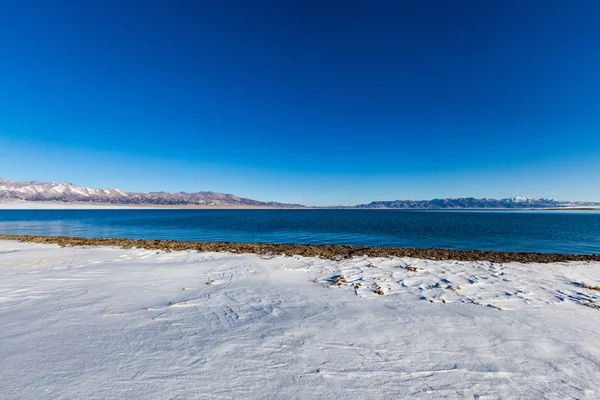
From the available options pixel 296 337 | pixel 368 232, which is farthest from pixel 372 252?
pixel 368 232

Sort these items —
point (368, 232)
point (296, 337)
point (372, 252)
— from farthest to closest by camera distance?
point (368, 232)
point (372, 252)
point (296, 337)

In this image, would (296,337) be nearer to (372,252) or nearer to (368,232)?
(372,252)

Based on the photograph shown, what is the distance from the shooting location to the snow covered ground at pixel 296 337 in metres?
3.64

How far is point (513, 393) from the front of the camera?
141 inches

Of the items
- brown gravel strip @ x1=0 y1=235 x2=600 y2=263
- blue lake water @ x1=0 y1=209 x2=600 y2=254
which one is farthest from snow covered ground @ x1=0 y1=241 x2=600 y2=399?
blue lake water @ x1=0 y1=209 x2=600 y2=254

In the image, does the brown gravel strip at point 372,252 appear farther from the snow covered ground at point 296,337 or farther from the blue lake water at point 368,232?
the blue lake water at point 368,232

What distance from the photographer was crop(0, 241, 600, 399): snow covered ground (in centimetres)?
364

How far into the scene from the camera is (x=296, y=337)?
507cm

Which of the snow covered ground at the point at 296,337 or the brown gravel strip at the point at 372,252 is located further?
the brown gravel strip at the point at 372,252

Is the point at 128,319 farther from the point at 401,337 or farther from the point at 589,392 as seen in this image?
the point at 589,392

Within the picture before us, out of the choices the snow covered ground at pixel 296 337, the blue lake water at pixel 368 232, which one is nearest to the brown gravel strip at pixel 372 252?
the snow covered ground at pixel 296 337

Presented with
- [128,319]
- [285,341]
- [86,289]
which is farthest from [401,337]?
[86,289]

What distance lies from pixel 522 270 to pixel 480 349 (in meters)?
8.98

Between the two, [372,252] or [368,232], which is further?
[368,232]
